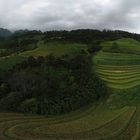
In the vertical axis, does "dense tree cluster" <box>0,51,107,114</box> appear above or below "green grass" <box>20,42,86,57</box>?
below

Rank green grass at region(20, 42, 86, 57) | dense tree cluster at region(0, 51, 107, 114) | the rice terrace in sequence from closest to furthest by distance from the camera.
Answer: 1. the rice terrace
2. dense tree cluster at region(0, 51, 107, 114)
3. green grass at region(20, 42, 86, 57)

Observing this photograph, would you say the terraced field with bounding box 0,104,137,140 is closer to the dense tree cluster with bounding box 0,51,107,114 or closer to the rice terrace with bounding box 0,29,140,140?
the rice terrace with bounding box 0,29,140,140

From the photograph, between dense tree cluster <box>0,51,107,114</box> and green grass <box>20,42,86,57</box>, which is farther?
green grass <box>20,42,86,57</box>

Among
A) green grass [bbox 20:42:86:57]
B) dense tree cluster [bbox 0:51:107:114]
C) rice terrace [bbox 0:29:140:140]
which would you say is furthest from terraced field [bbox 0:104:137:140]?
green grass [bbox 20:42:86:57]

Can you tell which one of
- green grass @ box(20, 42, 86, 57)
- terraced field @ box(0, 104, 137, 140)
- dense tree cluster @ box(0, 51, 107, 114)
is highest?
green grass @ box(20, 42, 86, 57)

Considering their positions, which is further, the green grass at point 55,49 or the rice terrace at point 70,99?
the green grass at point 55,49

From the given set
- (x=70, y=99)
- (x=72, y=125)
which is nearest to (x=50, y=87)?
(x=70, y=99)

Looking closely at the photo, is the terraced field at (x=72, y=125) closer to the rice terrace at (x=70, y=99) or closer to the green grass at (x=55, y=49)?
the rice terrace at (x=70, y=99)

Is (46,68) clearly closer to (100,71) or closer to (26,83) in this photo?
(26,83)

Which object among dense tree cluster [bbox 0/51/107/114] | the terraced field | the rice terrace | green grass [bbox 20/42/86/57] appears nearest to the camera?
the terraced field

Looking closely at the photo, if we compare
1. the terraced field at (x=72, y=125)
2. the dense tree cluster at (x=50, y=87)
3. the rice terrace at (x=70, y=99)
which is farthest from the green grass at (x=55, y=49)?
the terraced field at (x=72, y=125)
